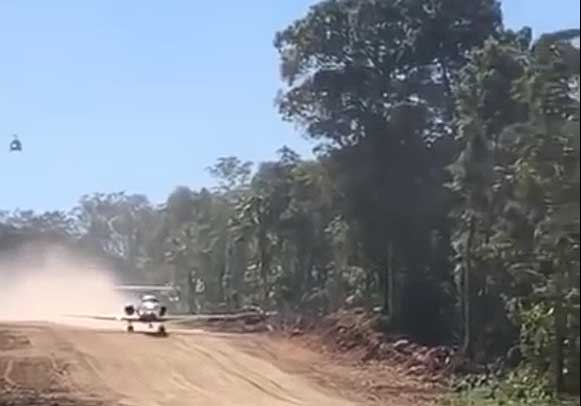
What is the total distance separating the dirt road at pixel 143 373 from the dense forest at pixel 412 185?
17.2 feet

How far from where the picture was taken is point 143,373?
26531mm

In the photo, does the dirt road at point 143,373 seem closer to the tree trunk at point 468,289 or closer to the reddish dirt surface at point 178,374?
the reddish dirt surface at point 178,374

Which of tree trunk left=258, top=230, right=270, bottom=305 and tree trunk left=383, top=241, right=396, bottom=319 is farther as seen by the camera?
tree trunk left=258, top=230, right=270, bottom=305

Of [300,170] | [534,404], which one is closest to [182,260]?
[300,170]

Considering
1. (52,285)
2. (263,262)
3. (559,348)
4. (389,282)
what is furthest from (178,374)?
(52,285)

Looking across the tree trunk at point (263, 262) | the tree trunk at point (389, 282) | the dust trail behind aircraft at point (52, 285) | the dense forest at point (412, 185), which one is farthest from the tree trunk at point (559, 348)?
the dust trail behind aircraft at point (52, 285)

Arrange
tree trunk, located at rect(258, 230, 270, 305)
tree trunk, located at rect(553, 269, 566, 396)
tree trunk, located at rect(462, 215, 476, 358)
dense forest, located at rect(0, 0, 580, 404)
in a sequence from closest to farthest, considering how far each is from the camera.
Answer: tree trunk, located at rect(553, 269, 566, 396), dense forest, located at rect(0, 0, 580, 404), tree trunk, located at rect(462, 215, 476, 358), tree trunk, located at rect(258, 230, 270, 305)

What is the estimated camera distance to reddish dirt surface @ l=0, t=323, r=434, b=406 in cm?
2333

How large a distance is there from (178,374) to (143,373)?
77cm

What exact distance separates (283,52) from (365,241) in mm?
7215

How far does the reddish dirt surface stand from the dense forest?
338 cm

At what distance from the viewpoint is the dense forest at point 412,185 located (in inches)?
1081

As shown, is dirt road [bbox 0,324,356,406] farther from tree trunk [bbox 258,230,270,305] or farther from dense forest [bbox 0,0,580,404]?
tree trunk [bbox 258,230,270,305]

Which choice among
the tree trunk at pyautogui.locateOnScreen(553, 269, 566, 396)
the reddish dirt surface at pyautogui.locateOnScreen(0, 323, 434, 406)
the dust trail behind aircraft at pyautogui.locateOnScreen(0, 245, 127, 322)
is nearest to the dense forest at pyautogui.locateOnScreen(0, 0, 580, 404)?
the reddish dirt surface at pyautogui.locateOnScreen(0, 323, 434, 406)
